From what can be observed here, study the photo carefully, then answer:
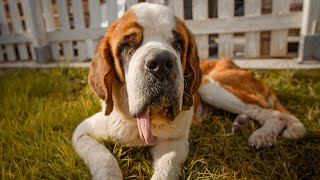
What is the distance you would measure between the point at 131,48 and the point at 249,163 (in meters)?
1.19

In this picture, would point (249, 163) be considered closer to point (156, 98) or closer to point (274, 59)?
point (156, 98)

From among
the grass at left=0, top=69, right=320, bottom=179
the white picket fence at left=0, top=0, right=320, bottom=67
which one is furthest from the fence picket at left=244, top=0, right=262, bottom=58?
the grass at left=0, top=69, right=320, bottom=179

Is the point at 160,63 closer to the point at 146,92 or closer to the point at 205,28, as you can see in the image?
the point at 146,92

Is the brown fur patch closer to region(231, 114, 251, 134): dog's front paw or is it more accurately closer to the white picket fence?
region(231, 114, 251, 134): dog's front paw

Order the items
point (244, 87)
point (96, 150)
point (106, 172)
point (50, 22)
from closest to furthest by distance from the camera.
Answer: point (106, 172), point (96, 150), point (244, 87), point (50, 22)

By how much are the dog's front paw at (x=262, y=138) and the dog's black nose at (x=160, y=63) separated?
114cm

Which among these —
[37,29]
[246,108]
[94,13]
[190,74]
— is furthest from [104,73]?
[37,29]

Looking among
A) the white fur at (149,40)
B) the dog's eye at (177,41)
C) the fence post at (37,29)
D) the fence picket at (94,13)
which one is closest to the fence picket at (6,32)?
the fence post at (37,29)

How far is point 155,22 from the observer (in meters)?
1.94

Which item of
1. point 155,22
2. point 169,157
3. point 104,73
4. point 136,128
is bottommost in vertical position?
point 169,157

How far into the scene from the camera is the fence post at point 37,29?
16.1 feet

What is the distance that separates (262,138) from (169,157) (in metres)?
0.88

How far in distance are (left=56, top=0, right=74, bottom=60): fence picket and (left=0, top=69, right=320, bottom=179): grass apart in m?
1.52

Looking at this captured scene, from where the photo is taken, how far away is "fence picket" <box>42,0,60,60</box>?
500cm
